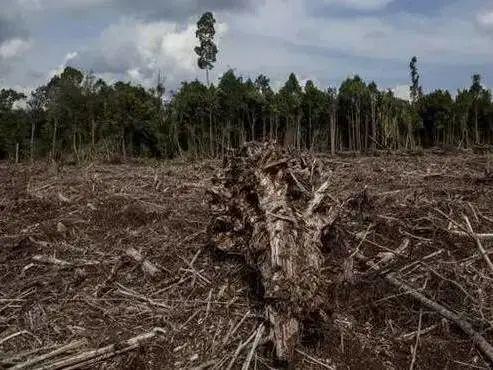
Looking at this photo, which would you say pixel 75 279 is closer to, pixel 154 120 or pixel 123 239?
pixel 123 239

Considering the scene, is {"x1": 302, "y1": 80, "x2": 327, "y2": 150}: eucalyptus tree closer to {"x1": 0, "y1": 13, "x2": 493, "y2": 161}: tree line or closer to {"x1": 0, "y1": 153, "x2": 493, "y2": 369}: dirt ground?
{"x1": 0, "y1": 13, "x2": 493, "y2": 161}: tree line

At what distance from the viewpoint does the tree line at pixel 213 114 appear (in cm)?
4084

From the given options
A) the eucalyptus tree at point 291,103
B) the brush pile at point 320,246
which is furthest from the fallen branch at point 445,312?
the eucalyptus tree at point 291,103

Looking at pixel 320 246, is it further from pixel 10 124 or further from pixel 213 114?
pixel 10 124

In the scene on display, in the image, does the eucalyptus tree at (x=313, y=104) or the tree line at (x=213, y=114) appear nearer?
the tree line at (x=213, y=114)

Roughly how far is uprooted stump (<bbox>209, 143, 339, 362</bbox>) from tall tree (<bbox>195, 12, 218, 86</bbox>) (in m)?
40.0

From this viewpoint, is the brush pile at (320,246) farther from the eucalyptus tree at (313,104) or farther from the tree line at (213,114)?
the eucalyptus tree at (313,104)

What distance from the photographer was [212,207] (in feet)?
15.9

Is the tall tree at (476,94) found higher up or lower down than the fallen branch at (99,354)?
higher up

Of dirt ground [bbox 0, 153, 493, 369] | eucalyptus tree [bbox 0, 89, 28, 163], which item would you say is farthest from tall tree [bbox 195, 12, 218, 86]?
dirt ground [bbox 0, 153, 493, 369]

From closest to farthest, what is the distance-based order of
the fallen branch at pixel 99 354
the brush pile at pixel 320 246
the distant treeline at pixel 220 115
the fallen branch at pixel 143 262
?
the fallen branch at pixel 99 354 < the brush pile at pixel 320 246 < the fallen branch at pixel 143 262 < the distant treeline at pixel 220 115

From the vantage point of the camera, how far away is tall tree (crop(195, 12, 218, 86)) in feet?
143

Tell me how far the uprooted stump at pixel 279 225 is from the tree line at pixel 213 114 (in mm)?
33172

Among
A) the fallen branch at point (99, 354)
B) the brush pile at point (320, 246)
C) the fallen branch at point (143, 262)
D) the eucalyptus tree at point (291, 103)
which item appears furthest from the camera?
the eucalyptus tree at point (291, 103)
